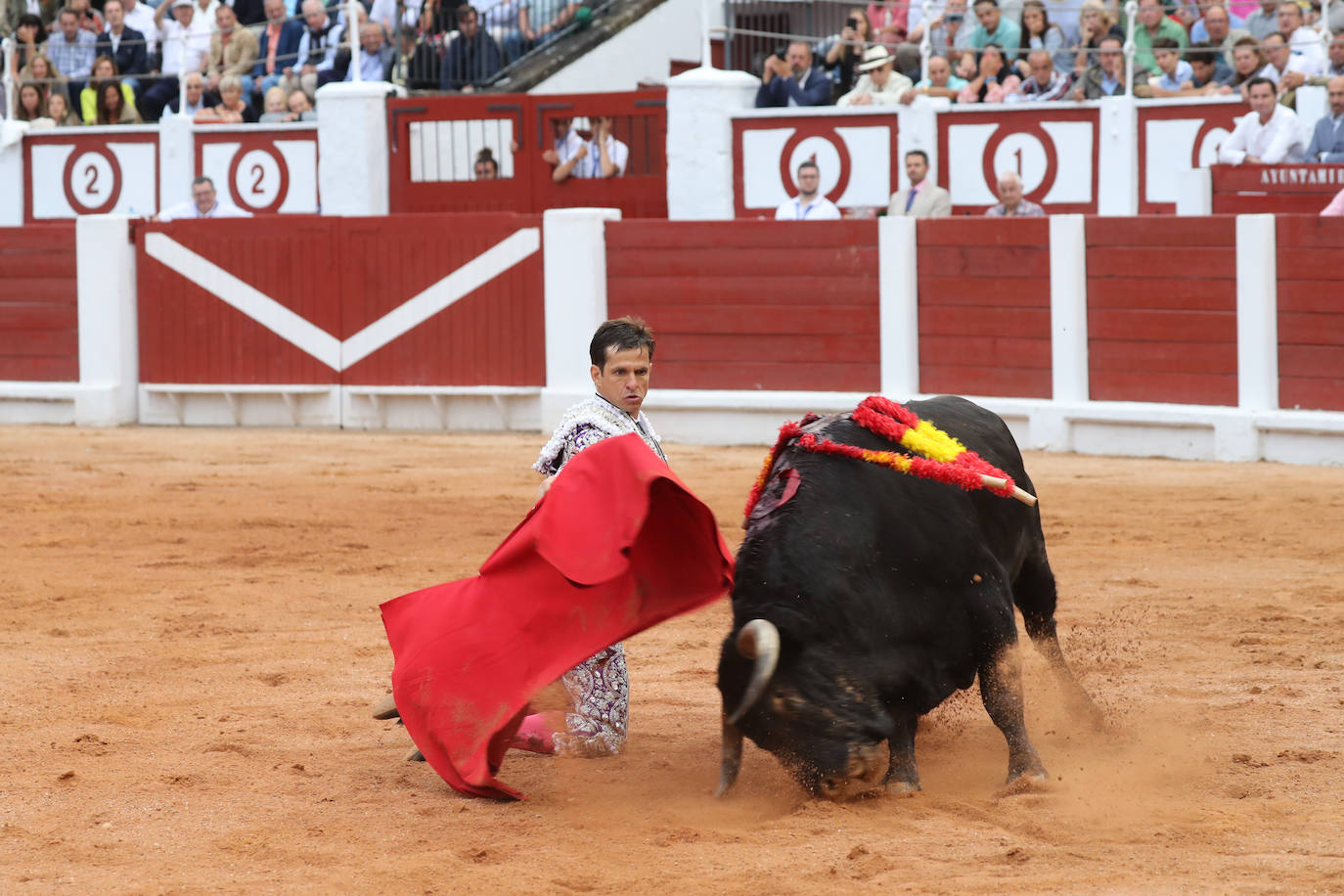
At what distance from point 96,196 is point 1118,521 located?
943 cm

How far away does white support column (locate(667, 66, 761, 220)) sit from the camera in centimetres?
1152

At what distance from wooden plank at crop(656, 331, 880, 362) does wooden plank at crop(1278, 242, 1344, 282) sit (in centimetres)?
208

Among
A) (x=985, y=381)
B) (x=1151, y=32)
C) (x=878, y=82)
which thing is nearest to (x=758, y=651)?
(x=985, y=381)

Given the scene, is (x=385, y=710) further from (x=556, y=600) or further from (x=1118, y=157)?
(x=1118, y=157)

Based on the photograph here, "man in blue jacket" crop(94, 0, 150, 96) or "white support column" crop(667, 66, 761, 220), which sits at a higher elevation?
"man in blue jacket" crop(94, 0, 150, 96)

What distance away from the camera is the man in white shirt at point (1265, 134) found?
353 inches

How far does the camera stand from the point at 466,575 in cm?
581

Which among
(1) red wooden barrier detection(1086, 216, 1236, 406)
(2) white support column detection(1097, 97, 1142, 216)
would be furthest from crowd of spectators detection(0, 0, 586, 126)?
(1) red wooden barrier detection(1086, 216, 1236, 406)

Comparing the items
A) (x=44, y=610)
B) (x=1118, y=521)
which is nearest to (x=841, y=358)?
(x=1118, y=521)

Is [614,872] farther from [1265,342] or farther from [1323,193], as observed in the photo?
[1323,193]

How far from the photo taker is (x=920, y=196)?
9.95 metres

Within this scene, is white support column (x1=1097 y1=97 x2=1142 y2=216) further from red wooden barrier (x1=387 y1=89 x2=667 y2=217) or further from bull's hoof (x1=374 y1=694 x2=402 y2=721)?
bull's hoof (x1=374 y1=694 x2=402 y2=721)

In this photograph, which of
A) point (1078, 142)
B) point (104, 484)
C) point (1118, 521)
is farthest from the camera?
point (1078, 142)

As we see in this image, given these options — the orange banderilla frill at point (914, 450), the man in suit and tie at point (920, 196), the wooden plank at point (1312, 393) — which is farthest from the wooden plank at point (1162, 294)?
the orange banderilla frill at point (914, 450)
